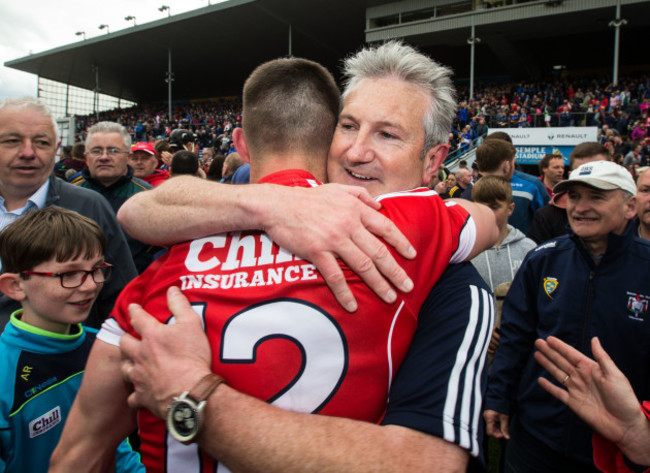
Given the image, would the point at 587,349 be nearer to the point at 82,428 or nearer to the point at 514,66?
the point at 82,428

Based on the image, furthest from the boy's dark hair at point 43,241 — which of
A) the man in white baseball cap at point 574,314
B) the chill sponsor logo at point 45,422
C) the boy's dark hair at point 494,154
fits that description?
the boy's dark hair at point 494,154

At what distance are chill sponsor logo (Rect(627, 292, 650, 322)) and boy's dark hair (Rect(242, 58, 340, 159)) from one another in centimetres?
189

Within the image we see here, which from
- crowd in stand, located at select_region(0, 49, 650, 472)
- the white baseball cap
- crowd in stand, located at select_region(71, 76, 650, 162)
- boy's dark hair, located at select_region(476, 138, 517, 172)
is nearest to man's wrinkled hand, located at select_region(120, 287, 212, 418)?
crowd in stand, located at select_region(0, 49, 650, 472)

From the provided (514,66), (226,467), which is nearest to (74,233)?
(226,467)

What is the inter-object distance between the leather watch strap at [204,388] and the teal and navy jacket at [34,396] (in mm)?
998

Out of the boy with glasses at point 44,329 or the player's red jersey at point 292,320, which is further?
the boy with glasses at point 44,329

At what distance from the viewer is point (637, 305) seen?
7.57ft

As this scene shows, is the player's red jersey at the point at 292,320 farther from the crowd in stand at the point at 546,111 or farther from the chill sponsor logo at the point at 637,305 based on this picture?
the crowd in stand at the point at 546,111

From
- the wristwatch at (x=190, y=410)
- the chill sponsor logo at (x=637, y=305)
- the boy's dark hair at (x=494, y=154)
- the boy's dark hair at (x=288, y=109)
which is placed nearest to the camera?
the wristwatch at (x=190, y=410)

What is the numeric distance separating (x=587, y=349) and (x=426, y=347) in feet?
5.50

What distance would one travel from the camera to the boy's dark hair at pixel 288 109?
138 cm

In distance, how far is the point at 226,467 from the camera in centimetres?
110

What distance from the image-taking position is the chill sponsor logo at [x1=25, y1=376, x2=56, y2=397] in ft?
5.83

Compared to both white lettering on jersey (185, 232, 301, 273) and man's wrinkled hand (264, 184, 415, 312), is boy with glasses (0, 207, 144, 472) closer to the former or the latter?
white lettering on jersey (185, 232, 301, 273)
